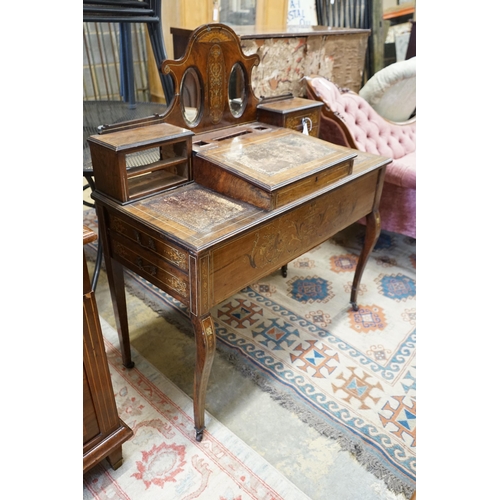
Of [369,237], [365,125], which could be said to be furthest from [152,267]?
[365,125]

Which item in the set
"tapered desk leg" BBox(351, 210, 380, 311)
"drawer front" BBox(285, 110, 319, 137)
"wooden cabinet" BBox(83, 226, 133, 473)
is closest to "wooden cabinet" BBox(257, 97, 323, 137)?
"drawer front" BBox(285, 110, 319, 137)

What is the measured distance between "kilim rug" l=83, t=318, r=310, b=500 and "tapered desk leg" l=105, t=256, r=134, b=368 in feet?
0.48

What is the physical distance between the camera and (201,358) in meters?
1.33

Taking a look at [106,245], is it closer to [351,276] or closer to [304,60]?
[351,276]

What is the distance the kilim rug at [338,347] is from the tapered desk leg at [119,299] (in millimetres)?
384

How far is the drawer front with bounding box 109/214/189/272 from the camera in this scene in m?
1.21

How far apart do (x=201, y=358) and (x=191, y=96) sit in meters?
1.26

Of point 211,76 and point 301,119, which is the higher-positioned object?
point 211,76

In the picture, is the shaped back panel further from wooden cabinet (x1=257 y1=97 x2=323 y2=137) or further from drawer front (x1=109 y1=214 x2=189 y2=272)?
drawer front (x1=109 y1=214 x2=189 y2=272)

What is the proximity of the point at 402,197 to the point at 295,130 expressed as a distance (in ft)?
3.14

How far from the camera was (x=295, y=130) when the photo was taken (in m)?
1.85

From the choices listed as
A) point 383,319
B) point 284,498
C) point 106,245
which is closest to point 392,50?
point 383,319

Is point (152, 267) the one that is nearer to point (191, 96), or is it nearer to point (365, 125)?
point (191, 96)

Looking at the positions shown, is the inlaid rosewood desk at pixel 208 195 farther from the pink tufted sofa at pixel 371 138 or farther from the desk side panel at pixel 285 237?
the pink tufted sofa at pixel 371 138
